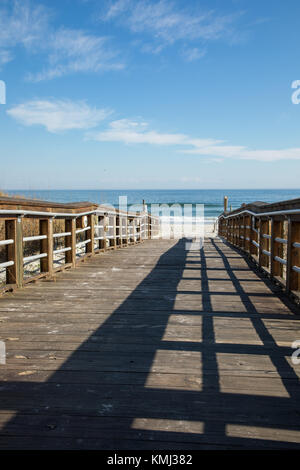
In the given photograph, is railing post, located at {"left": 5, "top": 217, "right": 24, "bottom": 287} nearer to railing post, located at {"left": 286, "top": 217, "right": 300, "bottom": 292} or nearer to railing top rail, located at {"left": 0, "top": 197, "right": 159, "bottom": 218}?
railing top rail, located at {"left": 0, "top": 197, "right": 159, "bottom": 218}

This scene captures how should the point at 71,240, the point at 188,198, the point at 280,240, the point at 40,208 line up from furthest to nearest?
the point at 188,198
the point at 71,240
the point at 40,208
the point at 280,240

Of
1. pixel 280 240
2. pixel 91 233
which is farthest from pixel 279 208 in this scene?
pixel 91 233

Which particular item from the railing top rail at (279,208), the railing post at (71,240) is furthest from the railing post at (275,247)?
the railing post at (71,240)

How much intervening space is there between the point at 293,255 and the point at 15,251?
303cm

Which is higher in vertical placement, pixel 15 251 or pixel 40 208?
pixel 40 208

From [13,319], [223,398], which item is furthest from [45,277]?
[223,398]

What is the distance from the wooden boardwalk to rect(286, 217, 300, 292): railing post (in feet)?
0.88

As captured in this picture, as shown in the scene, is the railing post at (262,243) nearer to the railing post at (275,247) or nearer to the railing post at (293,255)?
the railing post at (275,247)

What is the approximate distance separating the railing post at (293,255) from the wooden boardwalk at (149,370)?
27 cm

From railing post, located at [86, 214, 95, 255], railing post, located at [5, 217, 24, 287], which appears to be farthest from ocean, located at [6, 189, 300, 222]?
railing post, located at [5, 217, 24, 287]

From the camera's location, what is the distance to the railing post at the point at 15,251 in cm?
432

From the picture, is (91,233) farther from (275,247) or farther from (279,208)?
(279,208)

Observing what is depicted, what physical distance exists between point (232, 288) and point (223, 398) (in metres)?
2.77

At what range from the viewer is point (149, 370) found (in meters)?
2.30
